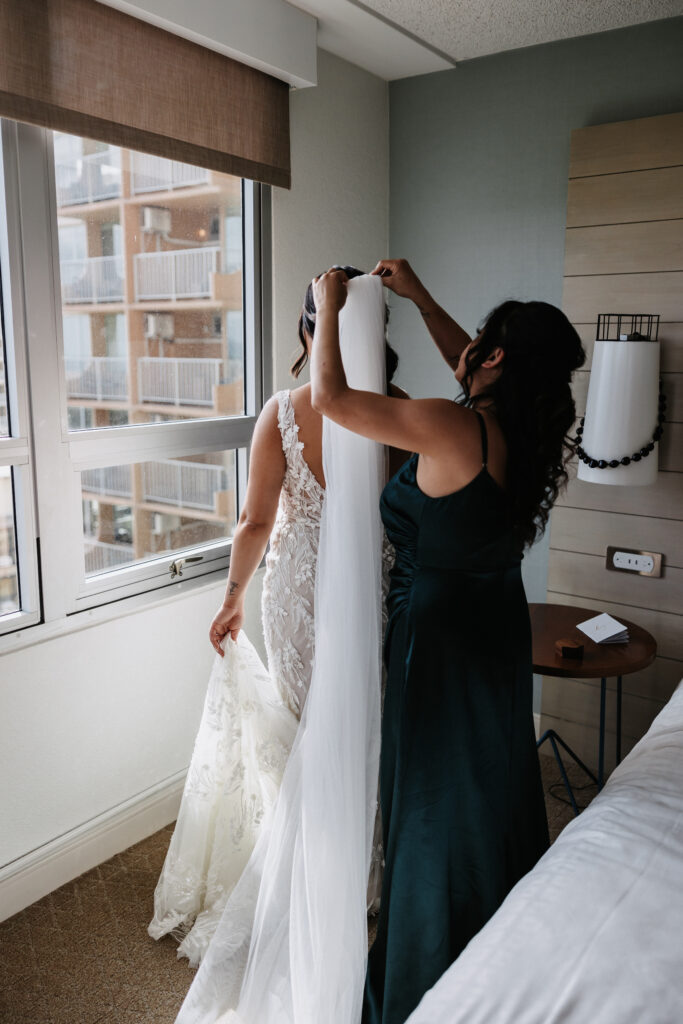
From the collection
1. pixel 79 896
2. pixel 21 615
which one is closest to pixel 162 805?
pixel 79 896

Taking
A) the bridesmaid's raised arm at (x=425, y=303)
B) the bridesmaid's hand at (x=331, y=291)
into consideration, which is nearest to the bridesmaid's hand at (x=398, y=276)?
the bridesmaid's raised arm at (x=425, y=303)

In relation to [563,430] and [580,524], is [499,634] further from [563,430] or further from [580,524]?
[580,524]

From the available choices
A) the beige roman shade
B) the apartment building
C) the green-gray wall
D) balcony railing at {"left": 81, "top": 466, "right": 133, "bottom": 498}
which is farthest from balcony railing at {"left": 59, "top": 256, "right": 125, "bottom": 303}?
the green-gray wall

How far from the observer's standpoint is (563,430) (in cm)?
165

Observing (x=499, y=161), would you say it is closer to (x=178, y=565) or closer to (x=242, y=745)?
(x=178, y=565)

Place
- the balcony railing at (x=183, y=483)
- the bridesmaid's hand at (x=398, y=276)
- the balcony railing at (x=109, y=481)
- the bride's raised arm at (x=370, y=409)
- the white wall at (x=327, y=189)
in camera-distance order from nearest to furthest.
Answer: the bride's raised arm at (x=370, y=409), the bridesmaid's hand at (x=398, y=276), the balcony railing at (x=109, y=481), the balcony railing at (x=183, y=483), the white wall at (x=327, y=189)

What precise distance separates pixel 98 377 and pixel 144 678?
3.09ft

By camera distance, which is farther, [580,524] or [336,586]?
[580,524]

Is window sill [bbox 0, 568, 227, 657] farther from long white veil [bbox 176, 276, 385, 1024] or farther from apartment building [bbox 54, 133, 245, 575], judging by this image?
long white veil [bbox 176, 276, 385, 1024]

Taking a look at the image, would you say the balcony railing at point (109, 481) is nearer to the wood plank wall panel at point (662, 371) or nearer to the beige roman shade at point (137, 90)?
the beige roman shade at point (137, 90)

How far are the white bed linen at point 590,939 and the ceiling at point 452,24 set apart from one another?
234 centimetres

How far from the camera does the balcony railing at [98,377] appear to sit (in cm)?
230

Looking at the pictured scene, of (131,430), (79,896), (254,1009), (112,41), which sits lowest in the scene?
(79,896)

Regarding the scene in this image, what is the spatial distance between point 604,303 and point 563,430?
1379 mm
